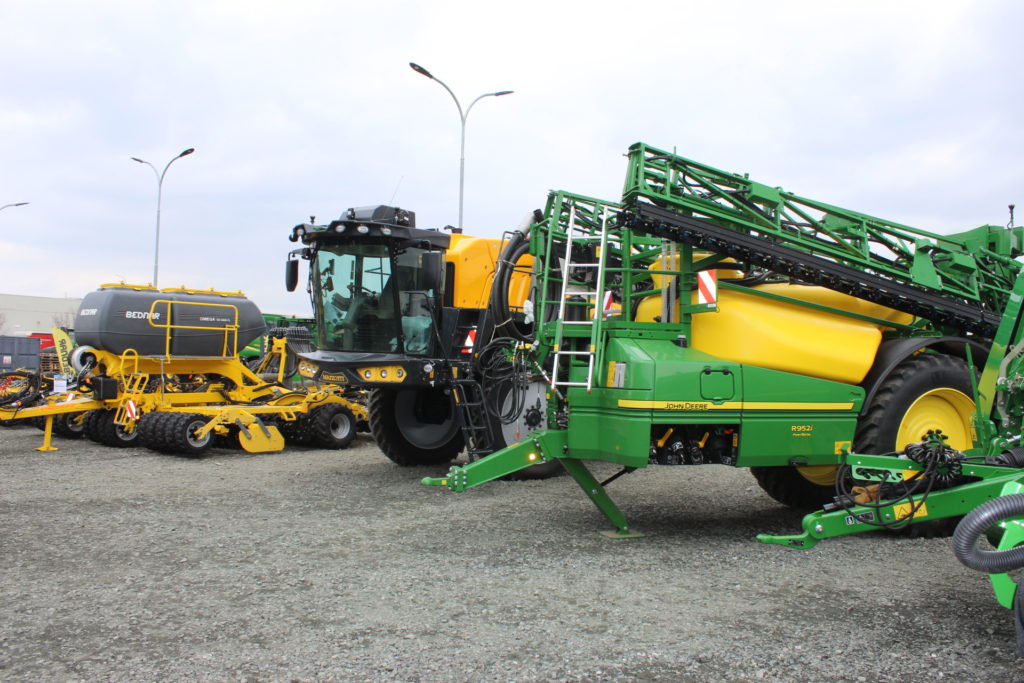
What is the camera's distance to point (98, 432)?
13.4 meters

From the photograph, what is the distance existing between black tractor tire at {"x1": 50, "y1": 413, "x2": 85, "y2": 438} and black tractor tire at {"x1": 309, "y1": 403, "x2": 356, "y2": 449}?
442cm

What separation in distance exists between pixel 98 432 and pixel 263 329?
3440 millimetres

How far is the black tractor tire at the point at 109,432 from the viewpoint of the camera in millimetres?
13000

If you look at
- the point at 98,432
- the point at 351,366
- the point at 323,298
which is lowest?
the point at 98,432

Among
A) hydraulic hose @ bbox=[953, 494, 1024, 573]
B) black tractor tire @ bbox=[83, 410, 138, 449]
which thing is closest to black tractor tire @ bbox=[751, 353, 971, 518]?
hydraulic hose @ bbox=[953, 494, 1024, 573]

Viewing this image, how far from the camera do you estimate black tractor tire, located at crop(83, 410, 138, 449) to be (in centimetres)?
1300

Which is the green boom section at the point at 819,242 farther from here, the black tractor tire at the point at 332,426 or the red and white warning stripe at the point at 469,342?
the black tractor tire at the point at 332,426

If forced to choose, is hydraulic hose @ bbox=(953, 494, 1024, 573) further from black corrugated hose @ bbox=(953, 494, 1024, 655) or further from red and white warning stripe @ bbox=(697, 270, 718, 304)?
red and white warning stripe @ bbox=(697, 270, 718, 304)

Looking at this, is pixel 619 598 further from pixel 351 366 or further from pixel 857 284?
pixel 351 366

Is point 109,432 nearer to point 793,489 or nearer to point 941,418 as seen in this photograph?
point 793,489

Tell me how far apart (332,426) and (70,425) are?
4.82m

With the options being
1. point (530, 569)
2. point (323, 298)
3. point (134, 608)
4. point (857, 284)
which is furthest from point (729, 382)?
point (323, 298)

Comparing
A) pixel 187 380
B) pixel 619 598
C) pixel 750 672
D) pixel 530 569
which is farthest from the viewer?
pixel 187 380

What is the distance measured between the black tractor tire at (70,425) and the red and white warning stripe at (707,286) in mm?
11846
